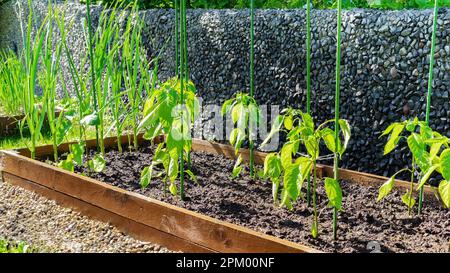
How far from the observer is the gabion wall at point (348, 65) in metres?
3.16

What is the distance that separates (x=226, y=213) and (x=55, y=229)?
0.88 metres

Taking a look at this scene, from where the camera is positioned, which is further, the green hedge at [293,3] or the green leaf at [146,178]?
the green hedge at [293,3]

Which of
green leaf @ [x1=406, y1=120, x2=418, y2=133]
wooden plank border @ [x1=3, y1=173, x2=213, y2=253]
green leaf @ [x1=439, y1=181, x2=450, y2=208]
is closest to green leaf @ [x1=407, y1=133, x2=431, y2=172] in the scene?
green leaf @ [x1=406, y1=120, x2=418, y2=133]

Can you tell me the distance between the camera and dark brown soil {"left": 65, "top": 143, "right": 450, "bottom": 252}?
7.91ft

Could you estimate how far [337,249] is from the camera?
233 cm

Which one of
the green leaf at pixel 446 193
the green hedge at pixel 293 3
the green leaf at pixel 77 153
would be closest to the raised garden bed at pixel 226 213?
the green leaf at pixel 77 153

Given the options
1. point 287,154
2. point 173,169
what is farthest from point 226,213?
point 287,154

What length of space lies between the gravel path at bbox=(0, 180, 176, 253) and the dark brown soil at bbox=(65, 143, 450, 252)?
0.27 meters

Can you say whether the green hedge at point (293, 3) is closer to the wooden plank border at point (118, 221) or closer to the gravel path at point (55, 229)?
the wooden plank border at point (118, 221)

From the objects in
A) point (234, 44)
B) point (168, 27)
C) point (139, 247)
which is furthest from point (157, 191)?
point (168, 27)

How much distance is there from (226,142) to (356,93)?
45.5 inches

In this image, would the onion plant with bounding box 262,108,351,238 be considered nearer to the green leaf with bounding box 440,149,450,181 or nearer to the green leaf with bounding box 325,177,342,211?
the green leaf with bounding box 325,177,342,211

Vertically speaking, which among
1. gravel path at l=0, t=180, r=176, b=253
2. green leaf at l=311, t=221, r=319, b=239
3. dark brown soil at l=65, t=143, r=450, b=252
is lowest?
gravel path at l=0, t=180, r=176, b=253

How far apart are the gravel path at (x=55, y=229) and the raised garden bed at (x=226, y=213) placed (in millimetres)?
51
